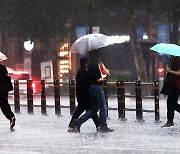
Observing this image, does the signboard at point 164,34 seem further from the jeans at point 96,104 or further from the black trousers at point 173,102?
the jeans at point 96,104

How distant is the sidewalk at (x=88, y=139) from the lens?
12.5 metres

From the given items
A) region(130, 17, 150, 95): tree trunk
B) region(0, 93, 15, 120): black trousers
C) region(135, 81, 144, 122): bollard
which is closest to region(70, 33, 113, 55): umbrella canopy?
region(0, 93, 15, 120): black trousers

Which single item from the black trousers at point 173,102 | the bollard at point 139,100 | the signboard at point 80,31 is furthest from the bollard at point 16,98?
the signboard at point 80,31

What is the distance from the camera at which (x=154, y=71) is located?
4456 cm

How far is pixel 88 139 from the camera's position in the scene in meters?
14.5

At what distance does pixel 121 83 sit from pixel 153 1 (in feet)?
64.9

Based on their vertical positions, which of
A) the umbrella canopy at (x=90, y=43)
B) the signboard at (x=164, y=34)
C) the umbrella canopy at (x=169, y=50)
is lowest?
the umbrella canopy at (x=169, y=50)

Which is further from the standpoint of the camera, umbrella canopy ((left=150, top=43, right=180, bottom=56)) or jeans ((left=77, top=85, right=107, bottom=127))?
umbrella canopy ((left=150, top=43, right=180, bottom=56))

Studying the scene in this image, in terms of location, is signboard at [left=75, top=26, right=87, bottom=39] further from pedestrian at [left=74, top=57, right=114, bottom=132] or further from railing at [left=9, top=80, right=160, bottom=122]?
pedestrian at [left=74, top=57, right=114, bottom=132]

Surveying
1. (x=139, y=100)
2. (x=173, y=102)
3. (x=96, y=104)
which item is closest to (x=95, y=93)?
(x=96, y=104)

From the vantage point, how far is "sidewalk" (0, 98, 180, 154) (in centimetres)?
1249

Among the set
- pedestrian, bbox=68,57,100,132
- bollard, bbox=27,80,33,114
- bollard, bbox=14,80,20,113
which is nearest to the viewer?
pedestrian, bbox=68,57,100,132

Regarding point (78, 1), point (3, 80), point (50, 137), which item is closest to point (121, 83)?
point (3, 80)

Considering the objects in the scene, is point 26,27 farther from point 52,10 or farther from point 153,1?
point 153,1
